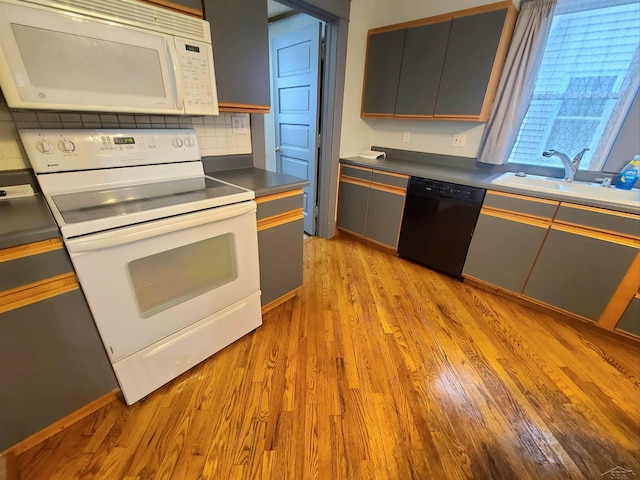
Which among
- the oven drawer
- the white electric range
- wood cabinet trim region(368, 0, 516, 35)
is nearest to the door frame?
wood cabinet trim region(368, 0, 516, 35)

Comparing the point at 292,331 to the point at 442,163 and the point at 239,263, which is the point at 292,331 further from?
the point at 442,163

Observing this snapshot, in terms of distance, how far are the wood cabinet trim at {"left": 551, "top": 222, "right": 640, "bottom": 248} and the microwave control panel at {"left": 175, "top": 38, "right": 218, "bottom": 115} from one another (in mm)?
2234

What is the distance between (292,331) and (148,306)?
2.83 feet

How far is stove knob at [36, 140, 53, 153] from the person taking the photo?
1112mm

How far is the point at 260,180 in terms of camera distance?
162cm

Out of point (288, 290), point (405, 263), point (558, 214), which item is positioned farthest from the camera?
point (405, 263)

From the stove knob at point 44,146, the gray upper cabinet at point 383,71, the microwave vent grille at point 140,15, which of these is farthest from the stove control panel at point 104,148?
the gray upper cabinet at point 383,71

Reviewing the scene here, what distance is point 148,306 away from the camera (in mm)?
1170

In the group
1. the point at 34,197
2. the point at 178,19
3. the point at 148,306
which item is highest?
the point at 178,19

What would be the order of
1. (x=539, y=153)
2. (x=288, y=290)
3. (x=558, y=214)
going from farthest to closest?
(x=539, y=153) → (x=288, y=290) → (x=558, y=214)

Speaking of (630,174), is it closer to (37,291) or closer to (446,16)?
(446,16)

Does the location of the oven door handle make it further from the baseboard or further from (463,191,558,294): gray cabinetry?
(463,191,558,294): gray cabinetry

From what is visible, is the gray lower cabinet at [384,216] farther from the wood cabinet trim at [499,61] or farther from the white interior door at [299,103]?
the wood cabinet trim at [499,61]

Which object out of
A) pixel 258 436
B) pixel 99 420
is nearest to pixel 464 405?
pixel 258 436
